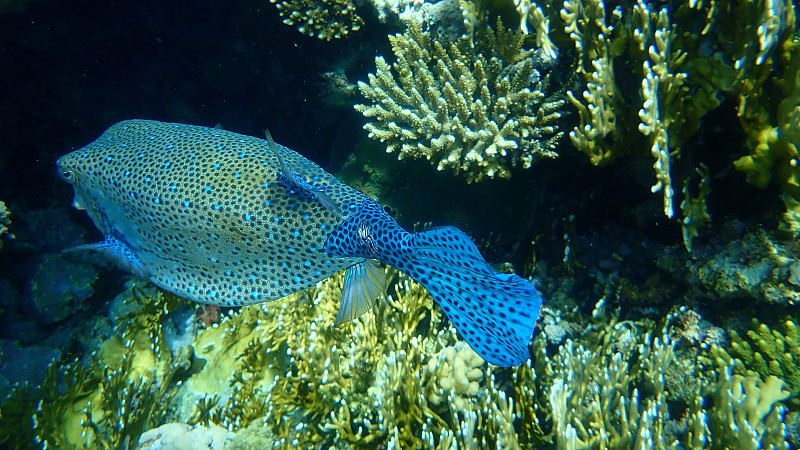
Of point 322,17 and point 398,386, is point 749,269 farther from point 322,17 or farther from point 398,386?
point 322,17

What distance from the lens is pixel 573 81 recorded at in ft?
11.7

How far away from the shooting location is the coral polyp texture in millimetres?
3584

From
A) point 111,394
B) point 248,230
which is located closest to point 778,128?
point 248,230

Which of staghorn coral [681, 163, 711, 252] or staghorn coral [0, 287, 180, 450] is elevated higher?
staghorn coral [681, 163, 711, 252]

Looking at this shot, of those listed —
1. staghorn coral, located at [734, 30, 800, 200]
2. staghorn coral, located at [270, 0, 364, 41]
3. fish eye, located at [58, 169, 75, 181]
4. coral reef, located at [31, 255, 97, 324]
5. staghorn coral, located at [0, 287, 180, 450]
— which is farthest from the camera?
coral reef, located at [31, 255, 97, 324]

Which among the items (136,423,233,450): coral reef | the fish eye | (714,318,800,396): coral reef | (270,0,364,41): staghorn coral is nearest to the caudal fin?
(714,318,800,396): coral reef

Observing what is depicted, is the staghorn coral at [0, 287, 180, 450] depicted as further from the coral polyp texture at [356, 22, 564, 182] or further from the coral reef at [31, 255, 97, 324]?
the coral polyp texture at [356, 22, 564, 182]

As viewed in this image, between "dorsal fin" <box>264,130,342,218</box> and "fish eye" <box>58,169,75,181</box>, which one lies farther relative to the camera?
"fish eye" <box>58,169,75,181</box>

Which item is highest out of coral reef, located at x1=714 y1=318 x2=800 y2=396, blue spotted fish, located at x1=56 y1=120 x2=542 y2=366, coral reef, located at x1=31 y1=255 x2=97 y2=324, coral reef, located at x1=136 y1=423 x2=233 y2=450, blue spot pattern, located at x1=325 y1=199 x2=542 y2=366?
coral reef, located at x1=714 y1=318 x2=800 y2=396

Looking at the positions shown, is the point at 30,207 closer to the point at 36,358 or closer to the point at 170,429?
the point at 36,358

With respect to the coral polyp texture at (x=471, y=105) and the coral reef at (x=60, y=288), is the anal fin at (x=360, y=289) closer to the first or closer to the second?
the coral polyp texture at (x=471, y=105)

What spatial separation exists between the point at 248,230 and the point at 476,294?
5.31ft

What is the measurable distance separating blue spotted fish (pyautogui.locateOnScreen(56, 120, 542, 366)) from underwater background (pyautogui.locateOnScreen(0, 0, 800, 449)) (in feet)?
4.15

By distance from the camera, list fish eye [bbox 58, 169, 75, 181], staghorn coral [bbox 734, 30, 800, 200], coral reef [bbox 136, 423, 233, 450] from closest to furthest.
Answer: staghorn coral [bbox 734, 30, 800, 200] < fish eye [bbox 58, 169, 75, 181] < coral reef [bbox 136, 423, 233, 450]
